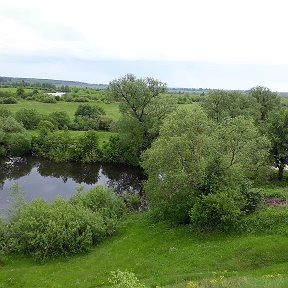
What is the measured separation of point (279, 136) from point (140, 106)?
75.1ft

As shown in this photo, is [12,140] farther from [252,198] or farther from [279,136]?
[252,198]

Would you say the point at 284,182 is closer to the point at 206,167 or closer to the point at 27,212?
the point at 206,167

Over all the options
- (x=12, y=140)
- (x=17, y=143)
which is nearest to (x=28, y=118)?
(x=12, y=140)

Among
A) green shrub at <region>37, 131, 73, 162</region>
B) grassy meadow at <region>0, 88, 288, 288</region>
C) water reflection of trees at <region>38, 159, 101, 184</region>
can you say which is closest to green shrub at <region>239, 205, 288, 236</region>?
grassy meadow at <region>0, 88, 288, 288</region>

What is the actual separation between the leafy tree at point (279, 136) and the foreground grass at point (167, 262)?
2112 centimetres

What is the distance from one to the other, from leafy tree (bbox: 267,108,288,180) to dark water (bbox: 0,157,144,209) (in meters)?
18.8

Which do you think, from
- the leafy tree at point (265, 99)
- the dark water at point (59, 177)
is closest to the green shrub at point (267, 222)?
the dark water at point (59, 177)

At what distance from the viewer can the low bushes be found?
31062 mm

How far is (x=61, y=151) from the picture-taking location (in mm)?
69812

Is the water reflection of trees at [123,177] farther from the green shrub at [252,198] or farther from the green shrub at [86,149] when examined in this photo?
the green shrub at [252,198]

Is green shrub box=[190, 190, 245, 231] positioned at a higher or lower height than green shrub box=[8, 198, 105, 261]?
higher

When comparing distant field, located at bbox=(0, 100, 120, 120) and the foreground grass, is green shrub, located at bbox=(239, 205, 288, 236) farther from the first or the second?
distant field, located at bbox=(0, 100, 120, 120)

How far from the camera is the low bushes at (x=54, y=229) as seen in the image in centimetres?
3106

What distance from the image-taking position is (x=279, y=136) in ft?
160
